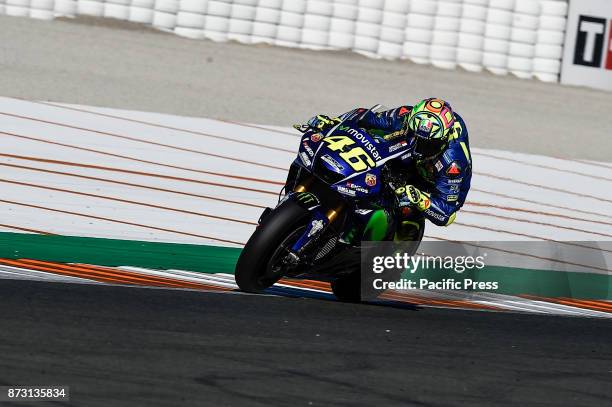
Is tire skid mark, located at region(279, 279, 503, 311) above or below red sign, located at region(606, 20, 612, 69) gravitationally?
below

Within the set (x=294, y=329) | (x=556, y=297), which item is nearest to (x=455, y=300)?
(x=556, y=297)

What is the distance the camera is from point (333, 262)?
22.1ft

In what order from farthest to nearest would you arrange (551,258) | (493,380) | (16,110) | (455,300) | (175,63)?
(175,63)
(16,110)
(551,258)
(455,300)
(493,380)

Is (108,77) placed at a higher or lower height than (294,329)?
higher

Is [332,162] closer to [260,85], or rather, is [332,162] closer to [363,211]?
[363,211]

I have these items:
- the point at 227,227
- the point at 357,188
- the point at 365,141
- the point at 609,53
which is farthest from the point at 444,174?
the point at 609,53

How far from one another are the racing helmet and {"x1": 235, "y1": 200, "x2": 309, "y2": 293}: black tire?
80 cm

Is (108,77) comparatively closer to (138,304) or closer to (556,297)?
(556,297)

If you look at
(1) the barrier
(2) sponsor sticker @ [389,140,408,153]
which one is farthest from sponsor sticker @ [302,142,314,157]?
(1) the barrier

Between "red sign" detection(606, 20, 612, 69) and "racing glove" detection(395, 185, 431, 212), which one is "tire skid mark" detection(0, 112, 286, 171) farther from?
"red sign" detection(606, 20, 612, 69)

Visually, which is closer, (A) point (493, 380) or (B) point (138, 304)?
(A) point (493, 380)

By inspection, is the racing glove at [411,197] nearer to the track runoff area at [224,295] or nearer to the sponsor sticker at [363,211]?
the sponsor sticker at [363,211]

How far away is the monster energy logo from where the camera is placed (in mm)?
6434

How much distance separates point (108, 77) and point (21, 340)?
7562mm
